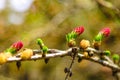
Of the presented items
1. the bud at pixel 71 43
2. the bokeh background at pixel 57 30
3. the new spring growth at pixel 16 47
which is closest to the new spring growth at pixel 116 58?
the bud at pixel 71 43

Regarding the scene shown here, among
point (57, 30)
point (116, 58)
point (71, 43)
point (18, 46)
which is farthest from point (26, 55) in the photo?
point (57, 30)

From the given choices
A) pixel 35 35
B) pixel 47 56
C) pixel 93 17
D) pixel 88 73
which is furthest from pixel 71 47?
pixel 88 73

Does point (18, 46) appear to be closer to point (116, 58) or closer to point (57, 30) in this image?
point (116, 58)

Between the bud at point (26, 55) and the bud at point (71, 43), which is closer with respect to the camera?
the bud at point (26, 55)

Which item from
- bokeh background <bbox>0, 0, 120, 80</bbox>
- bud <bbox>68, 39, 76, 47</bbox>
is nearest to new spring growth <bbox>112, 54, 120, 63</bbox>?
bud <bbox>68, 39, 76, 47</bbox>

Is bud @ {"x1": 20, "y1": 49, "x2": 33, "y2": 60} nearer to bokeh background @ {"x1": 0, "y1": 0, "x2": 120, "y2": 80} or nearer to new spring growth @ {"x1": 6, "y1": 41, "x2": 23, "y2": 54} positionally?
new spring growth @ {"x1": 6, "y1": 41, "x2": 23, "y2": 54}

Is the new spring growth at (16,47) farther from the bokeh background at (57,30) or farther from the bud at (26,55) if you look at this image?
the bokeh background at (57,30)

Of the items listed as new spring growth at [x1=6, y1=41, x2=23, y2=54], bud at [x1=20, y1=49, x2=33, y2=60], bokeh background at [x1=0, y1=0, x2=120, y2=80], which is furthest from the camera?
bokeh background at [x1=0, y1=0, x2=120, y2=80]

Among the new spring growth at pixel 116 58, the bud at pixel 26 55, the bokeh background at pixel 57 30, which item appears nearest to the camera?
the bud at pixel 26 55

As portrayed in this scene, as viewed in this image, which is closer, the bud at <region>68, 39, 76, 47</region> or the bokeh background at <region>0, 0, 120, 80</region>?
the bud at <region>68, 39, 76, 47</region>
